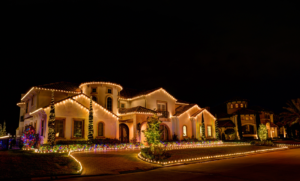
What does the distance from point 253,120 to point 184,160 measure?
4033 centimetres

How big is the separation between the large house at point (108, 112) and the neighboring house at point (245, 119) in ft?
52.5

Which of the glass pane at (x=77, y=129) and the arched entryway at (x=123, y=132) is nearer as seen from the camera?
the glass pane at (x=77, y=129)

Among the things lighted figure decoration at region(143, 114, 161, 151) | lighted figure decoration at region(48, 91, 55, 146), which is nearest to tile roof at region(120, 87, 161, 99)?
lighted figure decoration at region(48, 91, 55, 146)

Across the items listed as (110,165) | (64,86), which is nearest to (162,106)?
(64,86)

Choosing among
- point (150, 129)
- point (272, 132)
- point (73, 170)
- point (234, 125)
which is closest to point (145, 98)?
point (150, 129)

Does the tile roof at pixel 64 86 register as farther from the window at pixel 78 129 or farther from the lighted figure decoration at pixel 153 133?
the lighted figure decoration at pixel 153 133

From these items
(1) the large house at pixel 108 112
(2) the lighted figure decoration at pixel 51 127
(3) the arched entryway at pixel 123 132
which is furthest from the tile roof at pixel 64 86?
(3) the arched entryway at pixel 123 132

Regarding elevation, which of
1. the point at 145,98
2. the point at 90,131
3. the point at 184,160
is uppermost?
the point at 145,98

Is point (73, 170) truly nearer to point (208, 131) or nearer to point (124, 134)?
point (124, 134)

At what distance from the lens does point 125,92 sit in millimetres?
35688

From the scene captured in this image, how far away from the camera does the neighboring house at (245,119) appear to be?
169 ft

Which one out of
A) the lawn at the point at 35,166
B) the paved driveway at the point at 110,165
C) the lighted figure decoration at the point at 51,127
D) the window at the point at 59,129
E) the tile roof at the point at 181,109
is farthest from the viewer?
the tile roof at the point at 181,109

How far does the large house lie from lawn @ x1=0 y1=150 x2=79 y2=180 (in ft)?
32.2

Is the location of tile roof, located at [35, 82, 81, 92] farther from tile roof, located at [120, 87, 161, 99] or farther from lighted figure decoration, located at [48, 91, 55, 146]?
tile roof, located at [120, 87, 161, 99]
